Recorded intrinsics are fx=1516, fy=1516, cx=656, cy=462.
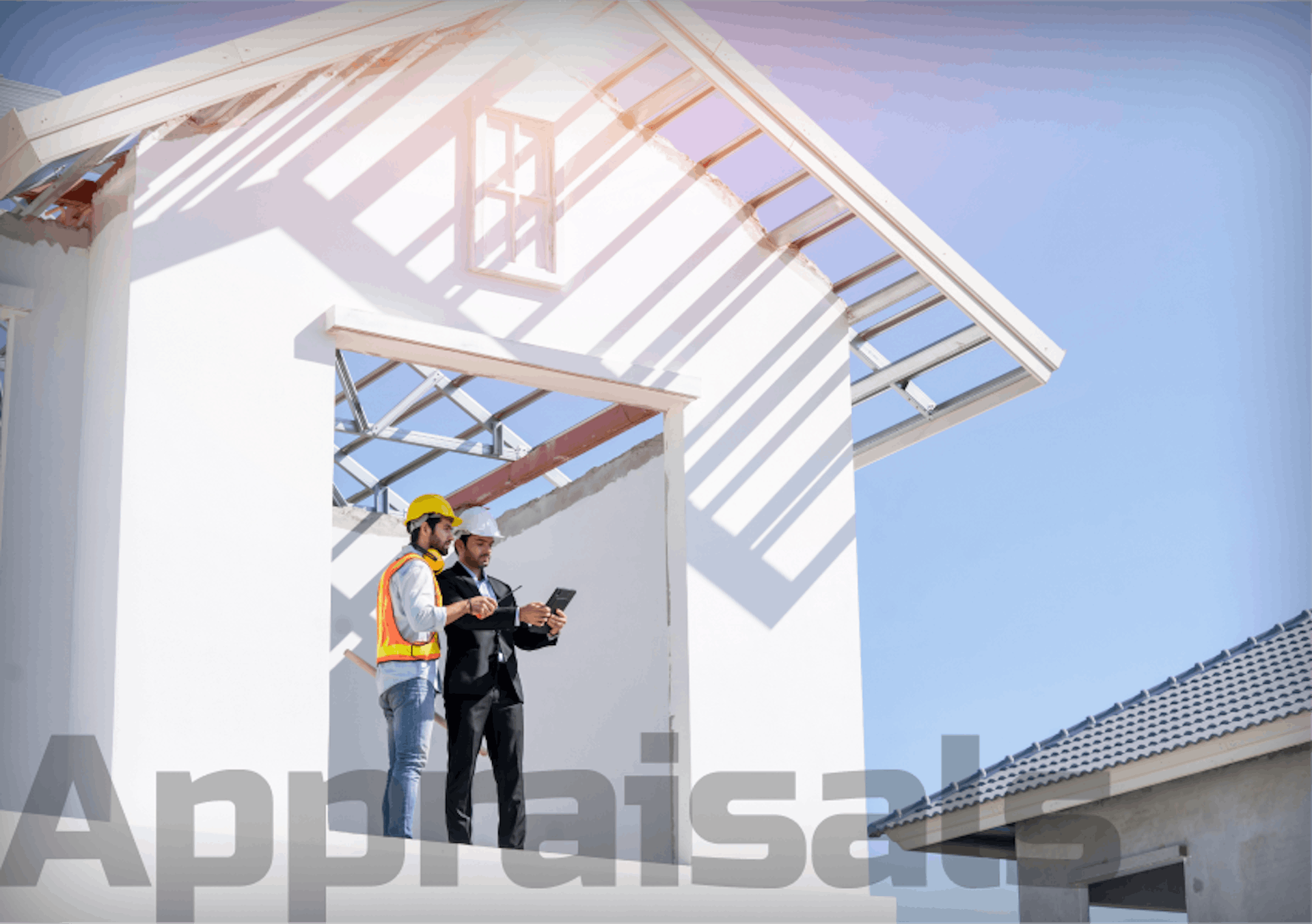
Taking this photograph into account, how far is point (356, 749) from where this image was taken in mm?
12297

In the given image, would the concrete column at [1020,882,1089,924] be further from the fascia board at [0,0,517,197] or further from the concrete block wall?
the fascia board at [0,0,517,197]

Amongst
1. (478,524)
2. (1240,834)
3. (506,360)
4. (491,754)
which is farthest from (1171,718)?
(478,524)

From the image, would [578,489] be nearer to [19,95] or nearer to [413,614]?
[413,614]

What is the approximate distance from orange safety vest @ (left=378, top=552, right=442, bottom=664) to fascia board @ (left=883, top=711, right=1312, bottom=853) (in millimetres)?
6995

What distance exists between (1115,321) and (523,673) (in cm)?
1688

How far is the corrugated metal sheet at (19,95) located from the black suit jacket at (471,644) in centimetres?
340

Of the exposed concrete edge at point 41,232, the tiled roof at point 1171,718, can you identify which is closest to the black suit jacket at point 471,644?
the exposed concrete edge at point 41,232

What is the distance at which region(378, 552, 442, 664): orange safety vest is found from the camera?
791 cm

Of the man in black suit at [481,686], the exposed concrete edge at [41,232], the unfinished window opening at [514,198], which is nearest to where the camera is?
the man in black suit at [481,686]

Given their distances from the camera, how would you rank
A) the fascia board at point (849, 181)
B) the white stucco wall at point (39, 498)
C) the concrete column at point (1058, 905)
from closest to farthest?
1. the white stucco wall at point (39, 498)
2. the fascia board at point (849, 181)
3. the concrete column at point (1058, 905)

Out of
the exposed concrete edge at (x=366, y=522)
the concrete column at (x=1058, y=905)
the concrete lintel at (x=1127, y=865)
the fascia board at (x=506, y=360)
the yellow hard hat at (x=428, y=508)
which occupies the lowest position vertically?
the concrete column at (x=1058, y=905)

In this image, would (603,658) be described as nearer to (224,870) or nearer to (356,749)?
(356,749)

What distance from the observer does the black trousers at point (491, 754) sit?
26.1ft

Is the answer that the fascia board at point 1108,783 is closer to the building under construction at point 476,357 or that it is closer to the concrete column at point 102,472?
the building under construction at point 476,357
